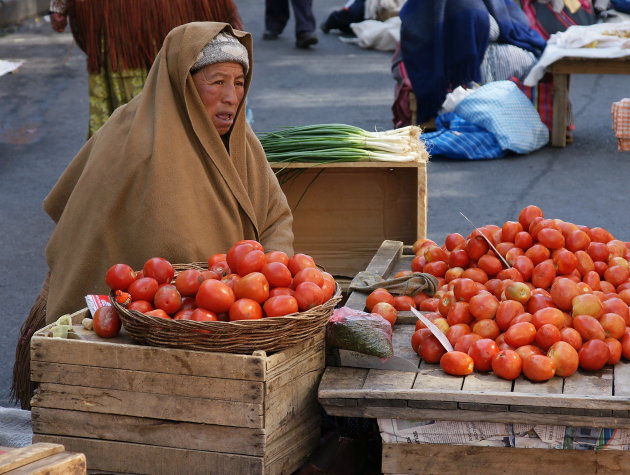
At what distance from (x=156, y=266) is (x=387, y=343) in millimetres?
770

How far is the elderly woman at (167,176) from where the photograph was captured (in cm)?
351

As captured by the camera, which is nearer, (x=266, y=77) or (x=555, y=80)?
(x=555, y=80)

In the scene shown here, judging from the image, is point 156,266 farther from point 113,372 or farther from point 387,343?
point 387,343

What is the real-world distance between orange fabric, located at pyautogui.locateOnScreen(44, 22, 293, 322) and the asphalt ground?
42.0 inches

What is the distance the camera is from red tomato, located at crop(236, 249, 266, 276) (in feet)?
9.71

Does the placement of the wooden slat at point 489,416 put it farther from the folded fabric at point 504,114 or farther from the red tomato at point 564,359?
the folded fabric at point 504,114

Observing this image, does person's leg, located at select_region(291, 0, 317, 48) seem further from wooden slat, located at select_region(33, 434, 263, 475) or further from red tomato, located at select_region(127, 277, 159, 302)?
wooden slat, located at select_region(33, 434, 263, 475)

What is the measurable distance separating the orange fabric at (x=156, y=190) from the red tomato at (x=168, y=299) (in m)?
0.59

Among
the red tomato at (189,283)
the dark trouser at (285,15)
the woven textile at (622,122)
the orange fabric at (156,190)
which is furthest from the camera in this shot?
the dark trouser at (285,15)

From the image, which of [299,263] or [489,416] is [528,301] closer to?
[489,416]

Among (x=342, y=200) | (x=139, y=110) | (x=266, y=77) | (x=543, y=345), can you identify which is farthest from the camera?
(x=266, y=77)

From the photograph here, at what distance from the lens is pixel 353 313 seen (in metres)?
3.17

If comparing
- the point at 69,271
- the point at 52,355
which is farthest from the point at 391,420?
the point at 69,271

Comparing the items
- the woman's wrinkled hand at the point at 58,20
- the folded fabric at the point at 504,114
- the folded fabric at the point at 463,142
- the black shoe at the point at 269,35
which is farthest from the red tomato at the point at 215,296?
the black shoe at the point at 269,35
